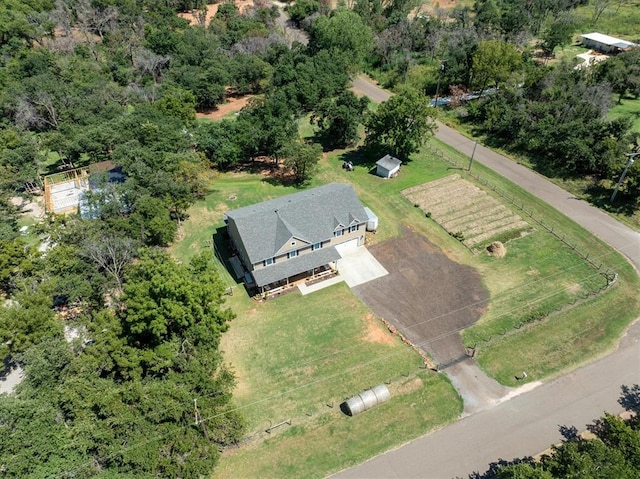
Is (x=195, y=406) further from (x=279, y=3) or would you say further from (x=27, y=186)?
(x=279, y=3)

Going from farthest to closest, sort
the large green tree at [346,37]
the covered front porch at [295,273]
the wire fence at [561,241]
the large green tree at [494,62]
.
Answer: the large green tree at [346,37], the large green tree at [494,62], the covered front porch at [295,273], the wire fence at [561,241]

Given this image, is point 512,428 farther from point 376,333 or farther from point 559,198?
point 559,198

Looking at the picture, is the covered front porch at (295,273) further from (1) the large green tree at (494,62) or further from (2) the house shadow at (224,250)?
(1) the large green tree at (494,62)

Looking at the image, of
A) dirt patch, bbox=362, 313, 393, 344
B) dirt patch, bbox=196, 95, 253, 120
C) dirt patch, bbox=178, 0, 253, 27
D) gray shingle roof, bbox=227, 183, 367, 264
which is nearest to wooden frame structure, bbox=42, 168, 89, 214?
gray shingle roof, bbox=227, 183, 367, 264

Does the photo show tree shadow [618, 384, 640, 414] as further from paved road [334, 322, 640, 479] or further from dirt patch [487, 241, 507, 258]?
dirt patch [487, 241, 507, 258]

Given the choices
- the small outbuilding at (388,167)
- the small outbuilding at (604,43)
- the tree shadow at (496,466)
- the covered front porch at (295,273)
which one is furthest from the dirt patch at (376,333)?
the small outbuilding at (604,43)

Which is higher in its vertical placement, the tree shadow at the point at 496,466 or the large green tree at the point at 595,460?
the large green tree at the point at 595,460

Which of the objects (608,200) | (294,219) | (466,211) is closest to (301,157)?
(294,219)
